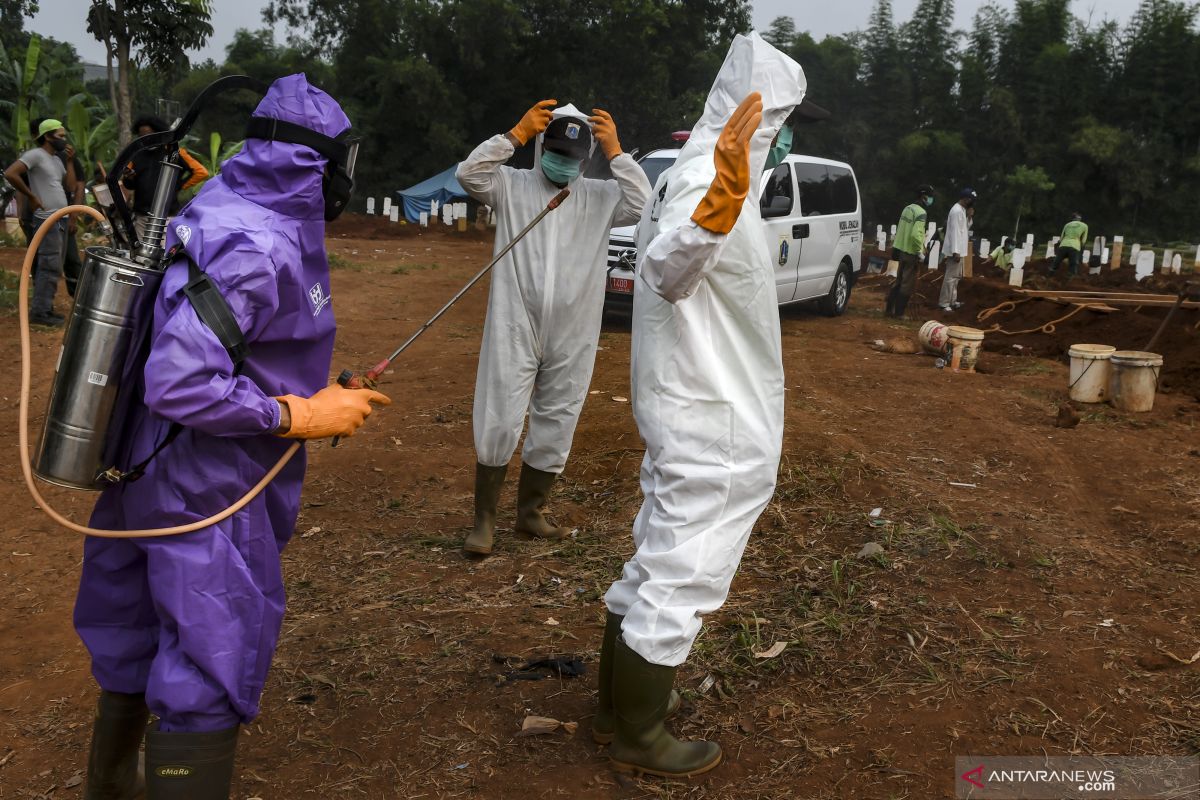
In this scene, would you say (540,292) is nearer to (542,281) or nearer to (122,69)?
(542,281)

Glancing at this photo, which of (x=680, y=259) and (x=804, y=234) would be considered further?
(x=804, y=234)

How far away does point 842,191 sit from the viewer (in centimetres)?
1308

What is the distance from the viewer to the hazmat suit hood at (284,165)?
250 cm

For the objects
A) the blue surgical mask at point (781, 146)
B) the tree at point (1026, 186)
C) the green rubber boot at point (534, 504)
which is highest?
the tree at point (1026, 186)

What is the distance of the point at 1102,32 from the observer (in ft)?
114

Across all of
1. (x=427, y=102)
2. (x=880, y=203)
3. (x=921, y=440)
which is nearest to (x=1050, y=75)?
(x=880, y=203)

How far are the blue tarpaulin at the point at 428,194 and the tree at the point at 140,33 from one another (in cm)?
804

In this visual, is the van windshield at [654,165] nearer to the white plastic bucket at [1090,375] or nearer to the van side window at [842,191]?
the van side window at [842,191]

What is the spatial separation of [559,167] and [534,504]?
5.21 ft

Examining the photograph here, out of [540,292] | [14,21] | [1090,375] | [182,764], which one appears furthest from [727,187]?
[14,21]

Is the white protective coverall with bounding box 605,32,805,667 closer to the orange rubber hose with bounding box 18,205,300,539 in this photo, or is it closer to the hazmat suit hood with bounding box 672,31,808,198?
the hazmat suit hood with bounding box 672,31,808,198

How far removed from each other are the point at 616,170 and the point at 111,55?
2007cm

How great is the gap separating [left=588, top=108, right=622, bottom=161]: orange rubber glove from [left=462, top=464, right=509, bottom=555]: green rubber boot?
4.94 feet
